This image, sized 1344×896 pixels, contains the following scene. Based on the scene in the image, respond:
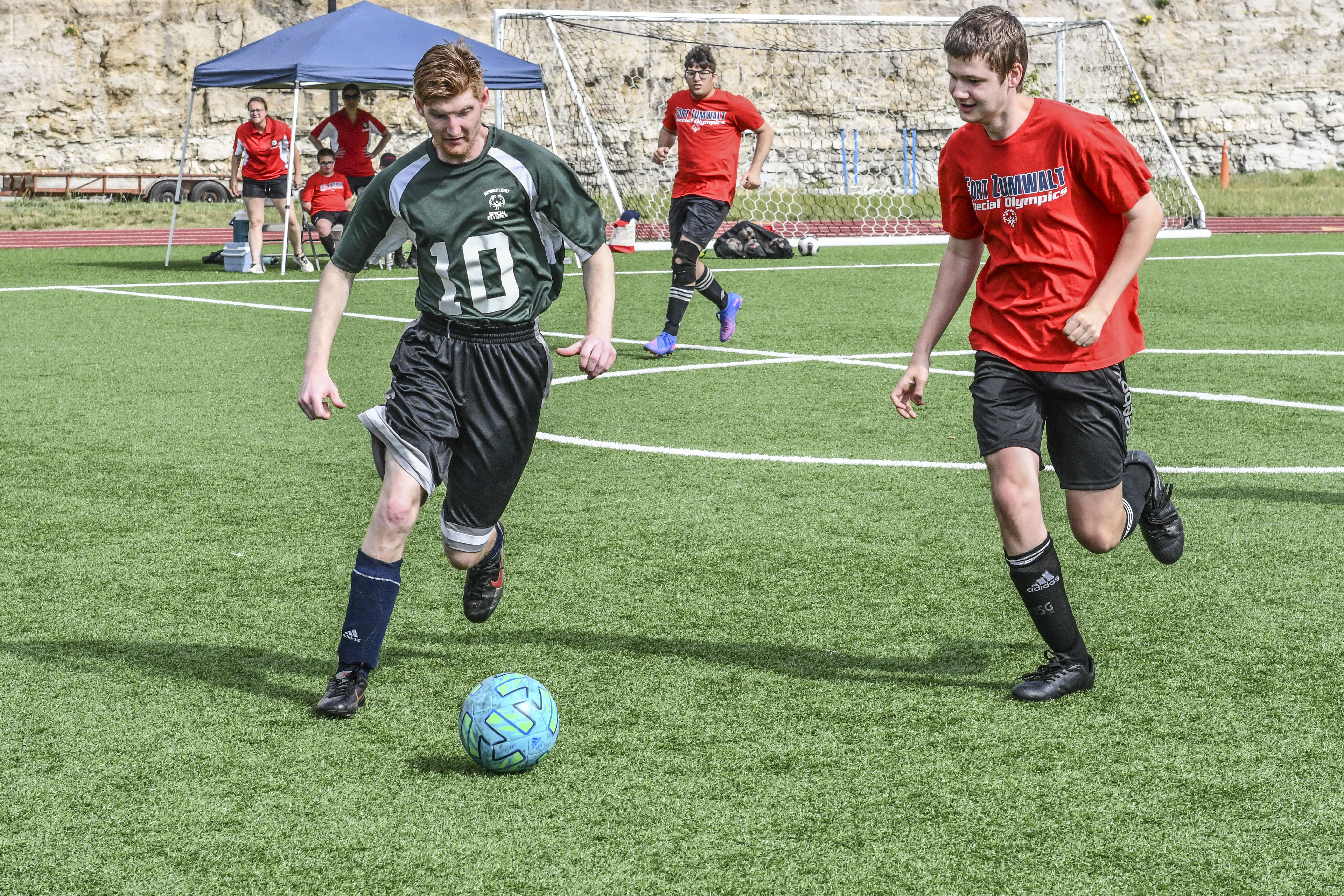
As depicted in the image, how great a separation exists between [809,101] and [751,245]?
22.0m

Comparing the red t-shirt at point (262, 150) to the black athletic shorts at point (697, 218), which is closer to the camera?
the black athletic shorts at point (697, 218)

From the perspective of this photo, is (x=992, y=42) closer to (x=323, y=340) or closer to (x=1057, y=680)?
(x=1057, y=680)

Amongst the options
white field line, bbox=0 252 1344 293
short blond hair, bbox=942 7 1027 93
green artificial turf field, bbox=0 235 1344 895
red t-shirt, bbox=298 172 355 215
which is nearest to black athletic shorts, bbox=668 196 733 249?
green artificial turf field, bbox=0 235 1344 895

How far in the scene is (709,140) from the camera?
11.3m

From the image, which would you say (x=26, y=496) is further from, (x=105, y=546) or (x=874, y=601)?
(x=874, y=601)

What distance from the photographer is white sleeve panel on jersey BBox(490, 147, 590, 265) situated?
167 inches

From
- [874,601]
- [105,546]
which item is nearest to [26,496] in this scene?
[105,546]

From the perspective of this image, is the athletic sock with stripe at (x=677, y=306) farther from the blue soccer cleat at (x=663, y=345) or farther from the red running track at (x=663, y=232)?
the red running track at (x=663, y=232)

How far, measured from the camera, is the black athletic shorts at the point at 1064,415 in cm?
409

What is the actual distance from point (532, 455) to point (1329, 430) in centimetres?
418

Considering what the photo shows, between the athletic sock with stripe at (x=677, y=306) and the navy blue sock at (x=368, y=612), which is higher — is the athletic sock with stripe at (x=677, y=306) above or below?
below

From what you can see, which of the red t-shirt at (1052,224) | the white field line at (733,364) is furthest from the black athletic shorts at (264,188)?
the red t-shirt at (1052,224)

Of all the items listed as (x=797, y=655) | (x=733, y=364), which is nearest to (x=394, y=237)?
(x=797, y=655)

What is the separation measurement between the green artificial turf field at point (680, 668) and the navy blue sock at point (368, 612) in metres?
0.15
